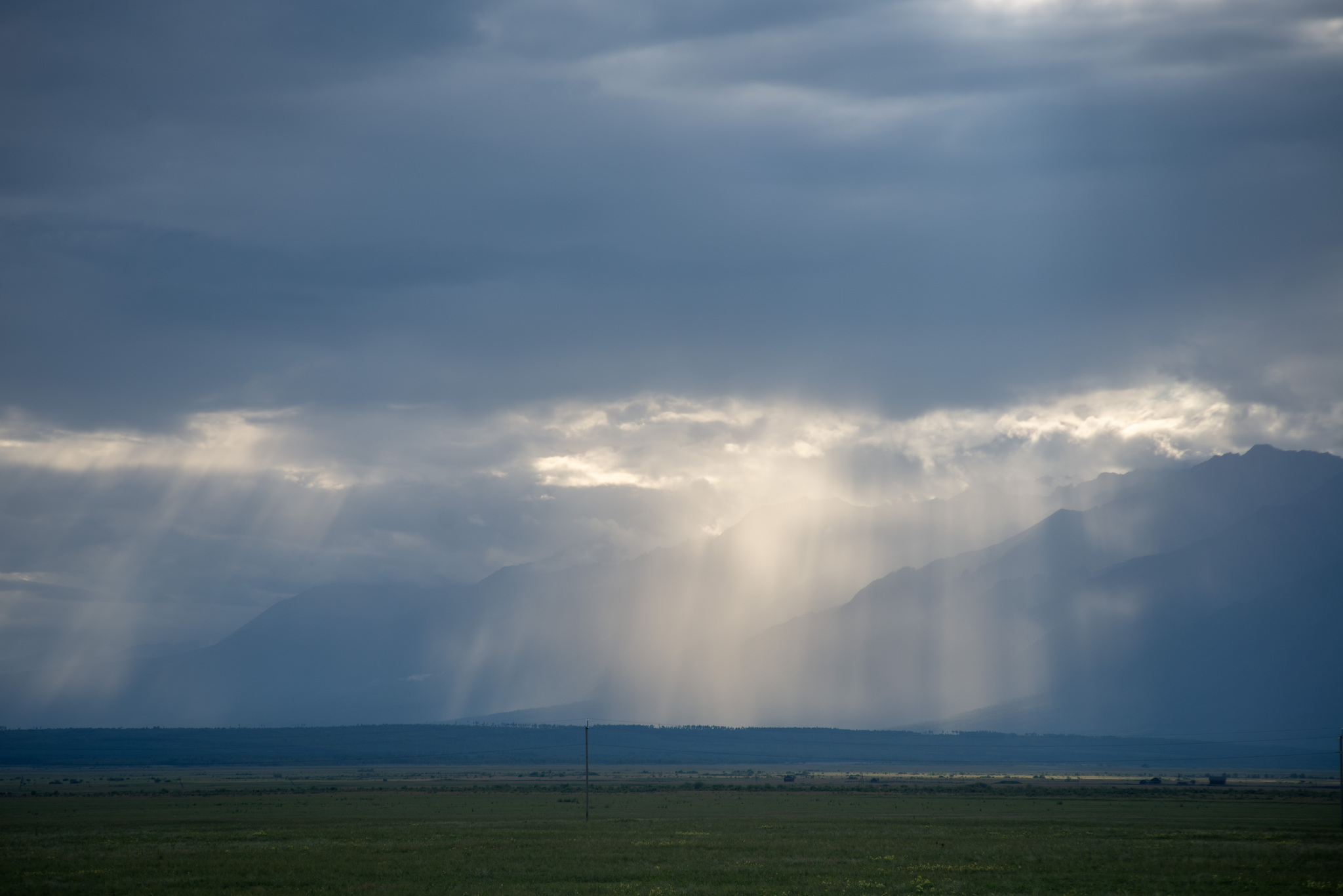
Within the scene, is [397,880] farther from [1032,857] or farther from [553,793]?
[553,793]

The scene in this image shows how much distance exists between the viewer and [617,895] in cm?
4100

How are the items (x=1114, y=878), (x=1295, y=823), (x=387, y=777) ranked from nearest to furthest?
(x=1114, y=878) → (x=1295, y=823) → (x=387, y=777)

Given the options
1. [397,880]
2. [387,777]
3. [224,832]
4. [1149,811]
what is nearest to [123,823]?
[224,832]

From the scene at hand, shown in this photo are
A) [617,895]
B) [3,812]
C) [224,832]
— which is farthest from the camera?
[3,812]

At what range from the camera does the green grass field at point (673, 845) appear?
4378 cm

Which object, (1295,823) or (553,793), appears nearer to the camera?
(1295,823)

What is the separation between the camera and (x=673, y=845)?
58.2 meters

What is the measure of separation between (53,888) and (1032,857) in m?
42.2

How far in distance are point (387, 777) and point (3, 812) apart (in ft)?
337

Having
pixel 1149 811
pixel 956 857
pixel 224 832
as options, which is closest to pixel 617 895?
pixel 956 857

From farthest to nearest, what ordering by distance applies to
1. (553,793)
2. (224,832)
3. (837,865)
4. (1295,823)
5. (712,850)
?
(553,793) < (1295,823) < (224,832) < (712,850) < (837,865)

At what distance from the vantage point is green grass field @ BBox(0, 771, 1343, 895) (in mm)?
43781

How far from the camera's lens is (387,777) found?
18900 cm

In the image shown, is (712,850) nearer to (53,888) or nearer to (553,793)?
(53,888)
